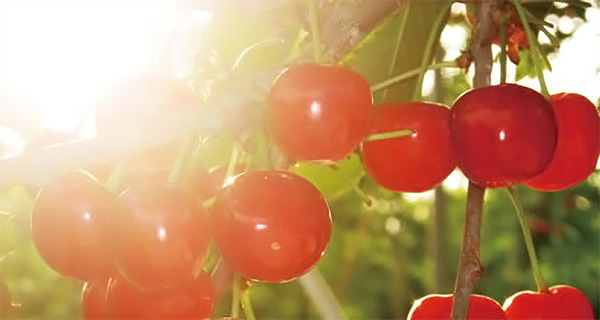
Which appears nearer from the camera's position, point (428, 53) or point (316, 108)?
point (316, 108)

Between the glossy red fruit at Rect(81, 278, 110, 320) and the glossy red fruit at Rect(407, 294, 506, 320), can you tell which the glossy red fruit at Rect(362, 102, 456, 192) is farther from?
the glossy red fruit at Rect(81, 278, 110, 320)

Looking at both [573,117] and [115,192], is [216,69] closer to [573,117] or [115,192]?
[115,192]

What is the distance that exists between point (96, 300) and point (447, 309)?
0.95ft

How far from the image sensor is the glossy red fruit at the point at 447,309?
31.3 inches

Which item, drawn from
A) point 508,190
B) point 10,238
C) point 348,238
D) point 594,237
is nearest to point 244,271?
point 10,238

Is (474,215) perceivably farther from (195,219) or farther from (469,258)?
(195,219)

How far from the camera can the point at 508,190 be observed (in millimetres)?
858

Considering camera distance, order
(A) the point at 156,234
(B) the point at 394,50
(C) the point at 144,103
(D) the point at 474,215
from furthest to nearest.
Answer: (B) the point at 394,50 → (D) the point at 474,215 → (C) the point at 144,103 → (A) the point at 156,234

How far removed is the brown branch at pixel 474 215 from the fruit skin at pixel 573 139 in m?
0.06

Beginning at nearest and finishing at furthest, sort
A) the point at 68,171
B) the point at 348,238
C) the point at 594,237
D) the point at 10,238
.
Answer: the point at 68,171 → the point at 10,238 → the point at 594,237 → the point at 348,238

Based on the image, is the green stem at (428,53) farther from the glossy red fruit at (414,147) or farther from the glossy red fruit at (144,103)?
the glossy red fruit at (144,103)

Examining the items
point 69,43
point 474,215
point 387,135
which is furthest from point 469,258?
point 69,43

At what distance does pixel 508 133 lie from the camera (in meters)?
0.75

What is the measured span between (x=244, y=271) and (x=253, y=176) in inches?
2.2
